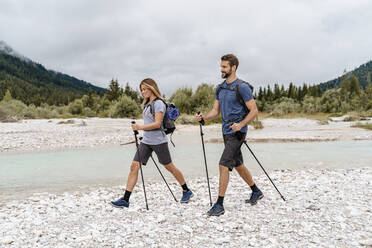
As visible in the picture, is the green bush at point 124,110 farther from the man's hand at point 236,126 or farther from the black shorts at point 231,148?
the man's hand at point 236,126

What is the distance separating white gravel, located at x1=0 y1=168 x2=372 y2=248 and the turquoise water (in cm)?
165

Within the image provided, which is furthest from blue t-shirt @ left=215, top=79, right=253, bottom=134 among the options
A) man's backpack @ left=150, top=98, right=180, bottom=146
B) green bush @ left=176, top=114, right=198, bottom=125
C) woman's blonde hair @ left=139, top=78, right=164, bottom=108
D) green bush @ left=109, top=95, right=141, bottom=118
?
green bush @ left=109, top=95, right=141, bottom=118

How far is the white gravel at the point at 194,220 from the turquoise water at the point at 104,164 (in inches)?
64.9

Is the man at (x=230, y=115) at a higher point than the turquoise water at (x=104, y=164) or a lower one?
higher

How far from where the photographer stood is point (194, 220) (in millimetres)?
4625

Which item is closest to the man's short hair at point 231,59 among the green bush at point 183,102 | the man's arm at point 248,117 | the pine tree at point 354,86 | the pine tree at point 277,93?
the man's arm at point 248,117

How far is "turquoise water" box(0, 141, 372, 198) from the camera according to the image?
8055 mm

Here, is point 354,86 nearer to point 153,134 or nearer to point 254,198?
point 254,198

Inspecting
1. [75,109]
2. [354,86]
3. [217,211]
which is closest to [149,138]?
[217,211]

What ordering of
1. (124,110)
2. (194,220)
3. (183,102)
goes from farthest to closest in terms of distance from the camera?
1. (124,110)
2. (183,102)
3. (194,220)

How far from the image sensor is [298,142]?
1741 cm

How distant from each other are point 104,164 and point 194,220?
7.03 meters

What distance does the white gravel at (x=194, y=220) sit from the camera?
3838mm

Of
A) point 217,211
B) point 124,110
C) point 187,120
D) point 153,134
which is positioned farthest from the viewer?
point 124,110
